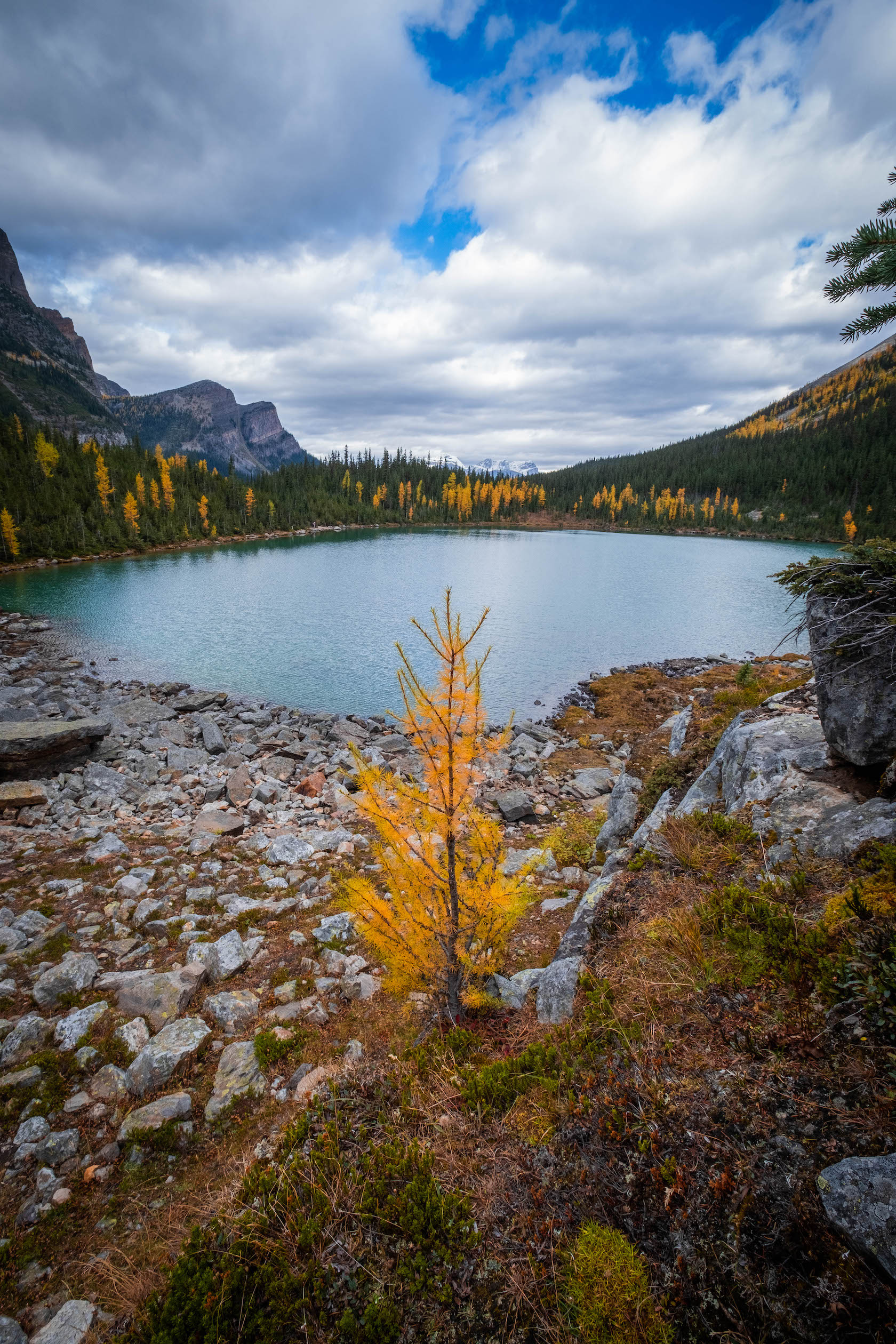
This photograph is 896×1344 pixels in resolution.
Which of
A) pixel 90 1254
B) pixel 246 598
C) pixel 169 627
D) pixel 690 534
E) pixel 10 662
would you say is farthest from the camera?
pixel 690 534

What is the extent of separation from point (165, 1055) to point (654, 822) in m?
6.98

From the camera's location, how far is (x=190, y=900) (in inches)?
351

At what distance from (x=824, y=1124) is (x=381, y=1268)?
2.69 metres

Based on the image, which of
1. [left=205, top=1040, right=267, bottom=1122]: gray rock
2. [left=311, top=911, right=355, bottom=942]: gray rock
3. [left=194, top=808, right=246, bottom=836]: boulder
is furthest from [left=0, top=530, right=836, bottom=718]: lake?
[left=205, top=1040, right=267, bottom=1122]: gray rock

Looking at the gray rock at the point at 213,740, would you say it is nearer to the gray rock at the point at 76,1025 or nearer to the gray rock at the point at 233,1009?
the gray rock at the point at 76,1025

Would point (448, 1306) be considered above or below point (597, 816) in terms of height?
above

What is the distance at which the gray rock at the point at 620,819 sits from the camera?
370 inches

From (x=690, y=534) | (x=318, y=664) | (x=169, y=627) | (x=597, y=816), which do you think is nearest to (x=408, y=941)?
(x=597, y=816)

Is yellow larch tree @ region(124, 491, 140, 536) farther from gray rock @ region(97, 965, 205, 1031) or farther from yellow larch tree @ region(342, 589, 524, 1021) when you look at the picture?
yellow larch tree @ region(342, 589, 524, 1021)

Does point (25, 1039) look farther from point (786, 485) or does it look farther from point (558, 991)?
point (786, 485)

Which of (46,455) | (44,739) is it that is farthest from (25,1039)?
(46,455)

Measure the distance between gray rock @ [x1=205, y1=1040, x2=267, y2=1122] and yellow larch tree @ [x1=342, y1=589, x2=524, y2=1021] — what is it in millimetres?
1803

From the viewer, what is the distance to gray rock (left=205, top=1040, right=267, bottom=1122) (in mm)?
5383

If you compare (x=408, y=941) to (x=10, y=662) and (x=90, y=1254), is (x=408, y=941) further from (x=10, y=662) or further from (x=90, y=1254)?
(x=10, y=662)
